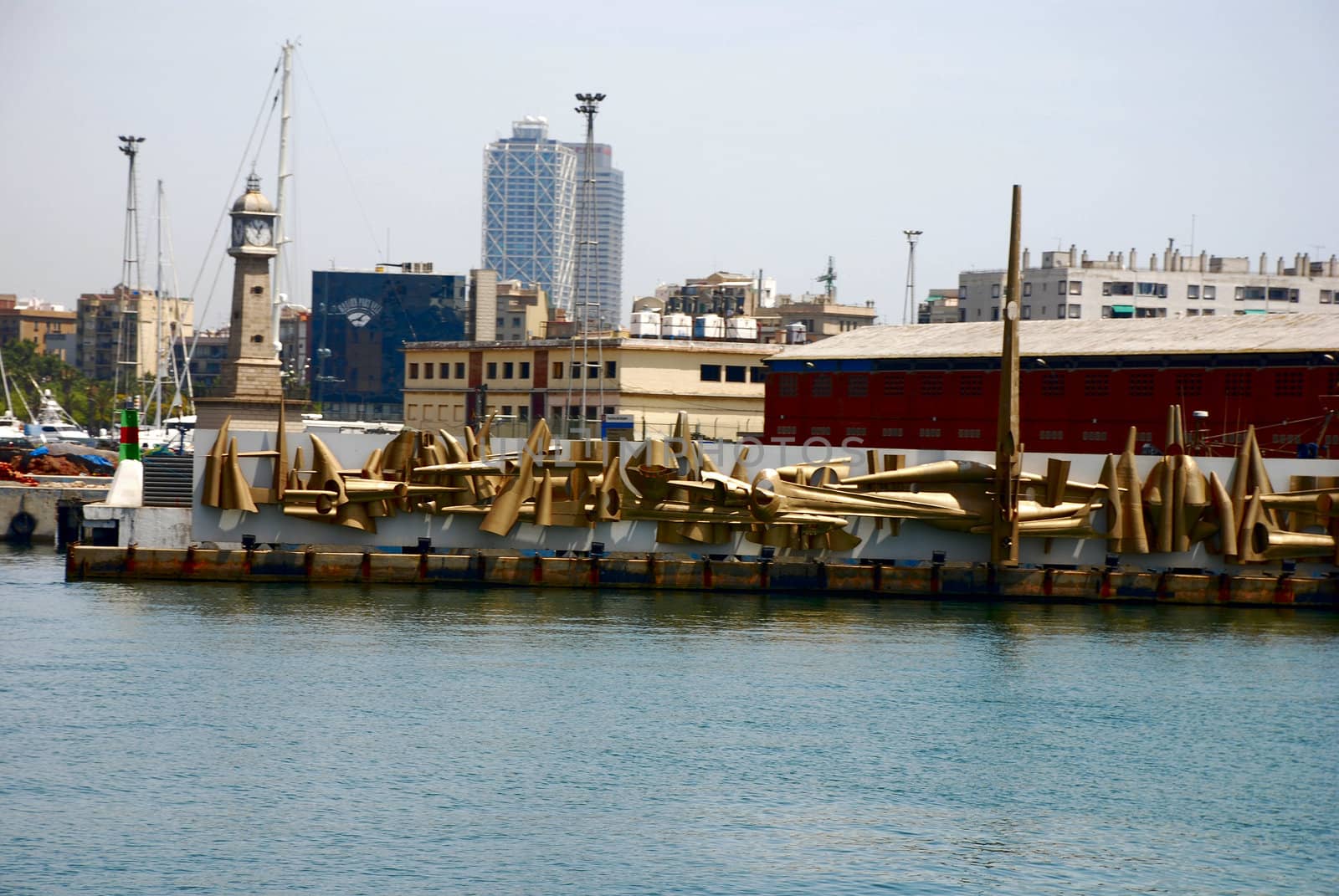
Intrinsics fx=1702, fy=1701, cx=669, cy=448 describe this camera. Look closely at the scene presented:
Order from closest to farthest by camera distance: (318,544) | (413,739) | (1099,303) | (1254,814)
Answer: (1254,814), (413,739), (318,544), (1099,303)

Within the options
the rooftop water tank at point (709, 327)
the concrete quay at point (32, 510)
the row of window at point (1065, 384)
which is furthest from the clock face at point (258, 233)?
the rooftop water tank at point (709, 327)

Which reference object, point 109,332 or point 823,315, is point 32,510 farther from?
point 109,332

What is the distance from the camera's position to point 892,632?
130ft

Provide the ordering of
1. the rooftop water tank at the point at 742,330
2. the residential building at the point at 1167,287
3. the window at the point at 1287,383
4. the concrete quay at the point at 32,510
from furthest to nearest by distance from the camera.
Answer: the residential building at the point at 1167,287, the rooftop water tank at the point at 742,330, the concrete quay at the point at 32,510, the window at the point at 1287,383

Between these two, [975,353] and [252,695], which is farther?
[975,353]

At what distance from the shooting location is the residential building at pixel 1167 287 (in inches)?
4993

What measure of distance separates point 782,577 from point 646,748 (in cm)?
1599

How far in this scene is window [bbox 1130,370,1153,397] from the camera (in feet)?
186

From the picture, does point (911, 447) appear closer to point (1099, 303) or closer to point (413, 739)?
point (413, 739)

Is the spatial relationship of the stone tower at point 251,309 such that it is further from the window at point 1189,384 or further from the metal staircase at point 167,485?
the window at point 1189,384

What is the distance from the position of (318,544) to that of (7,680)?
1265cm

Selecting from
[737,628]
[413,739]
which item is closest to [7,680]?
[413,739]

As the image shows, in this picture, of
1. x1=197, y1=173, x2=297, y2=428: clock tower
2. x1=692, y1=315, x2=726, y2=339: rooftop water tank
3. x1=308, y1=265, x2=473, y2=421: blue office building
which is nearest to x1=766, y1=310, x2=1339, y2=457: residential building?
x1=197, y1=173, x2=297, y2=428: clock tower

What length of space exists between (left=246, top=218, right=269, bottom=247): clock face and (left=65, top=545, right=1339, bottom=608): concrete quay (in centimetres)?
3051
